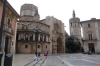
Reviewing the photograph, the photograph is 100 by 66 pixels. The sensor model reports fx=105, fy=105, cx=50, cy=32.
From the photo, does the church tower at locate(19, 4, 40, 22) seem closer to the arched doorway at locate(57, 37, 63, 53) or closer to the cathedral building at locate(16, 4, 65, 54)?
the cathedral building at locate(16, 4, 65, 54)

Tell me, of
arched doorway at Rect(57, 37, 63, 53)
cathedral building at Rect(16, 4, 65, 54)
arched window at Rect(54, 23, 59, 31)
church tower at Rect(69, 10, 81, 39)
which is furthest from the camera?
church tower at Rect(69, 10, 81, 39)

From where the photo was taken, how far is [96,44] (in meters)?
34.2

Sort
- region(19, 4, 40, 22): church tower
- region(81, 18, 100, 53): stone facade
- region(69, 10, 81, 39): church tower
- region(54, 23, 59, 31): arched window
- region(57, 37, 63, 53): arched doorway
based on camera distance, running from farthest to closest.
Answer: region(69, 10, 81, 39): church tower → region(57, 37, 63, 53): arched doorway → region(54, 23, 59, 31): arched window → region(19, 4, 40, 22): church tower → region(81, 18, 100, 53): stone facade

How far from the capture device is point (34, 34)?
36438 millimetres

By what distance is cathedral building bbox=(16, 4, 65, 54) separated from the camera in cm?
3544

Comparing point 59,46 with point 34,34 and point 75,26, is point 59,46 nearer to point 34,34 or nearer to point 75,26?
point 34,34

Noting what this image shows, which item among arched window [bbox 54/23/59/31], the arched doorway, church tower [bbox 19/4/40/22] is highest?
church tower [bbox 19/4/40/22]

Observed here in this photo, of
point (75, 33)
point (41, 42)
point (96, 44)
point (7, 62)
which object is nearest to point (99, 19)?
point (96, 44)

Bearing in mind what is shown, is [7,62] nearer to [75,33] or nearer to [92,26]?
[92,26]

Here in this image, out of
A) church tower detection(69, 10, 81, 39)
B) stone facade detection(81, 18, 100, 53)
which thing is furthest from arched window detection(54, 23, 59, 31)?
church tower detection(69, 10, 81, 39)

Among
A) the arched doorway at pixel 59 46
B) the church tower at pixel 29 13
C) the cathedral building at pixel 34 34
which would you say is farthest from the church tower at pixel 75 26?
the church tower at pixel 29 13

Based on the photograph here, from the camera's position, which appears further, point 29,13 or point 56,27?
point 56,27

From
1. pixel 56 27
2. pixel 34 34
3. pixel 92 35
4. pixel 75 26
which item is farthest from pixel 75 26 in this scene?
pixel 34 34

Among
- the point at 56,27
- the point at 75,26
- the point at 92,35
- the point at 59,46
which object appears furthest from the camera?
the point at 75,26
